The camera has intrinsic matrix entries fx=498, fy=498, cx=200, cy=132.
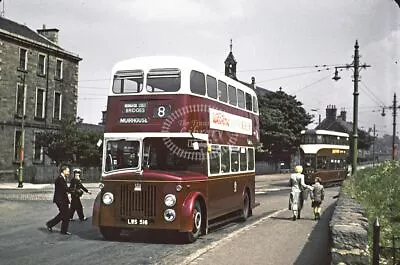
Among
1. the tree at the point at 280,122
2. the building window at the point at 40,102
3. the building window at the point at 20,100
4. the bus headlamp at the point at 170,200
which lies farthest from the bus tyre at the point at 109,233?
the tree at the point at 280,122

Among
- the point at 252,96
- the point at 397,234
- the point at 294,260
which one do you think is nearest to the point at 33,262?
the point at 294,260

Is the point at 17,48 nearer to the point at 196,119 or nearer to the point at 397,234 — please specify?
the point at 196,119

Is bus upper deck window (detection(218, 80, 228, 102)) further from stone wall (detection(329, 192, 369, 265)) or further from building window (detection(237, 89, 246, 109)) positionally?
stone wall (detection(329, 192, 369, 265))

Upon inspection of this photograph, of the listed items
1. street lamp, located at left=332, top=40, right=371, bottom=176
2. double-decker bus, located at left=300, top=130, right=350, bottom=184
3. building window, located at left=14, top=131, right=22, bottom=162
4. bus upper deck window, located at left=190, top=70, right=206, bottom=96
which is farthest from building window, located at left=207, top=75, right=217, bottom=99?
building window, located at left=14, top=131, right=22, bottom=162

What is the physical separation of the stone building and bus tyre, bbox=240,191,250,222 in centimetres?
2676

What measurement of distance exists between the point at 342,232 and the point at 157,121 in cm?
653

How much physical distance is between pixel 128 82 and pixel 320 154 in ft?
90.1

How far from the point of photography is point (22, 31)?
4844 cm

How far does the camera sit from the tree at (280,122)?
6212 centimetres

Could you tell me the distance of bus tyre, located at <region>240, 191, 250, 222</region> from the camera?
1741 cm

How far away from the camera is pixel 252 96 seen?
19.0 metres

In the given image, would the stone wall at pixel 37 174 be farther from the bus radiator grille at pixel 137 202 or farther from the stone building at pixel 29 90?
the bus radiator grille at pixel 137 202

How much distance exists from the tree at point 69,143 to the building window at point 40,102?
400 centimetres

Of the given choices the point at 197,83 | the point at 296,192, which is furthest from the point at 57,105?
the point at 197,83
